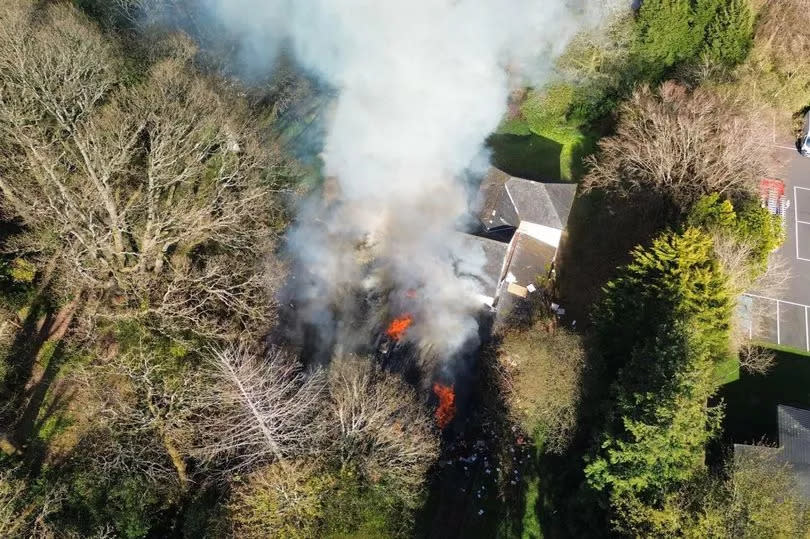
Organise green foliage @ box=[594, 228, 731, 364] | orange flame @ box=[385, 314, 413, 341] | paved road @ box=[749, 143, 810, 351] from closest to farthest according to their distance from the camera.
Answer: green foliage @ box=[594, 228, 731, 364], orange flame @ box=[385, 314, 413, 341], paved road @ box=[749, 143, 810, 351]

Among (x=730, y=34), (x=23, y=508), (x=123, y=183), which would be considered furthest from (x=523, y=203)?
(x=23, y=508)

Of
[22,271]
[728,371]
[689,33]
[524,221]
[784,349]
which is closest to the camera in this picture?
[22,271]

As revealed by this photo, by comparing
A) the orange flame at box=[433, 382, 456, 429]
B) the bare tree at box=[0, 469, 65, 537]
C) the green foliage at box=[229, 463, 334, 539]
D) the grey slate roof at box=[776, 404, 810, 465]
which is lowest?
the bare tree at box=[0, 469, 65, 537]

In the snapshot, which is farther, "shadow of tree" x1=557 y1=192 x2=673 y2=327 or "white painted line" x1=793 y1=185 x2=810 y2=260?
"white painted line" x1=793 y1=185 x2=810 y2=260

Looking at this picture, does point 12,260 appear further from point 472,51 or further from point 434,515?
point 472,51

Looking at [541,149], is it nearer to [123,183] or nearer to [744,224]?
[744,224]

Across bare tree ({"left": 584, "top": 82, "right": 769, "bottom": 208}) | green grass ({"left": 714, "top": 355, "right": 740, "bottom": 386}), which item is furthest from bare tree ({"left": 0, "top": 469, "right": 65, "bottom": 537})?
bare tree ({"left": 584, "top": 82, "right": 769, "bottom": 208})

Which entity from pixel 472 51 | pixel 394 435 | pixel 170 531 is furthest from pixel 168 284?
pixel 472 51

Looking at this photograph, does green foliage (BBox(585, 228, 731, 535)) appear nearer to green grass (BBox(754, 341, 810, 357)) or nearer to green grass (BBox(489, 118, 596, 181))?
green grass (BBox(754, 341, 810, 357))
